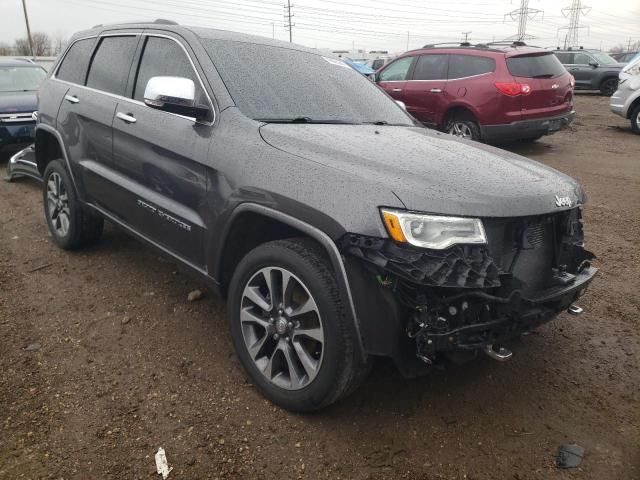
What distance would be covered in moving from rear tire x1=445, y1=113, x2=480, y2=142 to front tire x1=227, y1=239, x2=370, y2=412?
6.84 m

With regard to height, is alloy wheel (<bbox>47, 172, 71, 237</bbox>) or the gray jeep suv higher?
the gray jeep suv

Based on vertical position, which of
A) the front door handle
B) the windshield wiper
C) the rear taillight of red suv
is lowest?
the rear taillight of red suv

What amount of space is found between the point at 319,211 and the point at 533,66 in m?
7.75

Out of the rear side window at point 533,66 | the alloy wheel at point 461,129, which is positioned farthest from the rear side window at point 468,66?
the alloy wheel at point 461,129

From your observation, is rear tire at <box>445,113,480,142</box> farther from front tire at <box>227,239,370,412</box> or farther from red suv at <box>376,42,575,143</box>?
front tire at <box>227,239,370,412</box>

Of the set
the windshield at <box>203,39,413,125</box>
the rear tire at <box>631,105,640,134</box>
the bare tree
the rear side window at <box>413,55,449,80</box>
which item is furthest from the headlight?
the bare tree

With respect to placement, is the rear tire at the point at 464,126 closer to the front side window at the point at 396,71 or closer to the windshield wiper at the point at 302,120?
the front side window at the point at 396,71

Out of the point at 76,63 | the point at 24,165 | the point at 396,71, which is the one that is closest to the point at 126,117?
the point at 76,63

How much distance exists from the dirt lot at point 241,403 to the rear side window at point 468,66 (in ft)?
18.5

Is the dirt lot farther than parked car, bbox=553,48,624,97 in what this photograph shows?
No

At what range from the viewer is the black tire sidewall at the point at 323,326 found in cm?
232

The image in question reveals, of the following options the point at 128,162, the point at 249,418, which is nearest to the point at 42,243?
the point at 128,162

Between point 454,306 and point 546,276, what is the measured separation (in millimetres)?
687

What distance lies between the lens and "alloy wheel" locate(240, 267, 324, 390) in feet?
8.19
